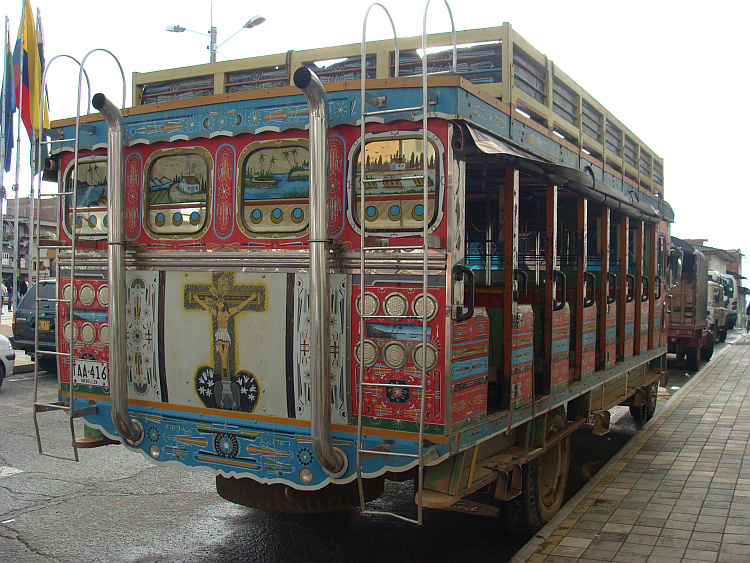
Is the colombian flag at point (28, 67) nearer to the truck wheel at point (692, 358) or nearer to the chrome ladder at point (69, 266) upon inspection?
the chrome ladder at point (69, 266)

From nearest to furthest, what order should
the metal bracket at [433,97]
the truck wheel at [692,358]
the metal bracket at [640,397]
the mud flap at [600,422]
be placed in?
the metal bracket at [433,97], the mud flap at [600,422], the metal bracket at [640,397], the truck wheel at [692,358]

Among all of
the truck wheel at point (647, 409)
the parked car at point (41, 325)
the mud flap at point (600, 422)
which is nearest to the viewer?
the mud flap at point (600, 422)

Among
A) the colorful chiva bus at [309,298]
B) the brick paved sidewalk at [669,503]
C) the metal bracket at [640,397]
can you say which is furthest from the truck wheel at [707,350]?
the colorful chiva bus at [309,298]

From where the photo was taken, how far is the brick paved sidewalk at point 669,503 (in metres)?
4.30

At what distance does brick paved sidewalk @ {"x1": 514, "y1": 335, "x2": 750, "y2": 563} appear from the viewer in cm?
430

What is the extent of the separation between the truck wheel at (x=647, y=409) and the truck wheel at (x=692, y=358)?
7.21 m

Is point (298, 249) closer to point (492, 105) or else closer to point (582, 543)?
point (492, 105)

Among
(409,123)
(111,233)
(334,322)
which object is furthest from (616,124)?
(111,233)

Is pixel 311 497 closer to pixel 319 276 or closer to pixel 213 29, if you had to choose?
pixel 319 276

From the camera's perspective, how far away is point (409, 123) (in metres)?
3.69

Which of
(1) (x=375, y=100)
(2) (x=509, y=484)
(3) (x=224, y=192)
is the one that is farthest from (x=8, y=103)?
(2) (x=509, y=484)

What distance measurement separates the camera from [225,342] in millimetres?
4109

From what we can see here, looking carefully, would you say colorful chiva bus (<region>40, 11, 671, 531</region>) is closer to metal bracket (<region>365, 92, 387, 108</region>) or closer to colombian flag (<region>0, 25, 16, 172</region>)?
metal bracket (<region>365, 92, 387, 108</region>)

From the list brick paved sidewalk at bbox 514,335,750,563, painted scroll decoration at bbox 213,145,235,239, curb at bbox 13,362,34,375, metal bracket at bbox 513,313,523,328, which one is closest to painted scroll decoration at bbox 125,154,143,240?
painted scroll decoration at bbox 213,145,235,239
